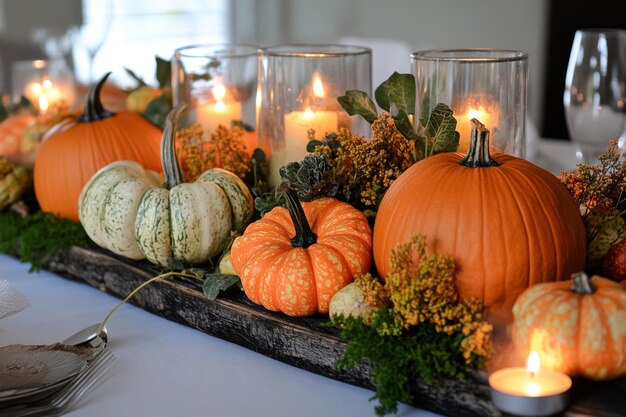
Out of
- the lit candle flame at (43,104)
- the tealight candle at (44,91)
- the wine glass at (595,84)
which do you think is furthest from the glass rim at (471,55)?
the tealight candle at (44,91)

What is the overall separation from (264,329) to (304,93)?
50 centimetres

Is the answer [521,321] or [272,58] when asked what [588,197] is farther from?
[272,58]

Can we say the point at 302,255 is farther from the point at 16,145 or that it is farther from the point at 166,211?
the point at 16,145

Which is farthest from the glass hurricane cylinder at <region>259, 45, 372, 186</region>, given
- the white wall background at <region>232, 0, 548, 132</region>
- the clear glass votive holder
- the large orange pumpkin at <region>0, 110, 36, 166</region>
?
the white wall background at <region>232, 0, 548, 132</region>

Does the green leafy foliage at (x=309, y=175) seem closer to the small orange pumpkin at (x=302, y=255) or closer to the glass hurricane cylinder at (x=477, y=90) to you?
the small orange pumpkin at (x=302, y=255)

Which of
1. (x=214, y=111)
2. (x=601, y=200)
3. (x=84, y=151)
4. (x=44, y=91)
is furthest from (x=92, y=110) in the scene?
(x=601, y=200)

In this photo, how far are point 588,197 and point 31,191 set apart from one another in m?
1.15

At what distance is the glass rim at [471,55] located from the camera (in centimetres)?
114

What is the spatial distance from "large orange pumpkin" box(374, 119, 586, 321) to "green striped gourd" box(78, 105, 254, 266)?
33cm

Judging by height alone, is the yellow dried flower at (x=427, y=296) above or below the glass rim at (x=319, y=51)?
below

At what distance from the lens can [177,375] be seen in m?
1.01

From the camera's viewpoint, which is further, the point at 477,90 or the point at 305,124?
the point at 305,124

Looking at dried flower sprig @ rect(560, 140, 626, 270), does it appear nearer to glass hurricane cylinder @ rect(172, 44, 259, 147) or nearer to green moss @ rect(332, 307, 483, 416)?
green moss @ rect(332, 307, 483, 416)

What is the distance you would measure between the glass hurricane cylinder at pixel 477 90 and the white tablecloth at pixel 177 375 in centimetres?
45
